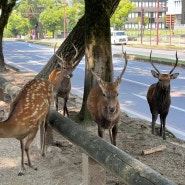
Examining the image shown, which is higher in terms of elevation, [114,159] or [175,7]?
[175,7]

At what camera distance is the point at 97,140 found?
4.80m

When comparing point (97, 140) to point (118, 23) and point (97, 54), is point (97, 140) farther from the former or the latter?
point (118, 23)

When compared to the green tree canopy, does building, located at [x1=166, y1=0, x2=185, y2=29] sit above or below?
above

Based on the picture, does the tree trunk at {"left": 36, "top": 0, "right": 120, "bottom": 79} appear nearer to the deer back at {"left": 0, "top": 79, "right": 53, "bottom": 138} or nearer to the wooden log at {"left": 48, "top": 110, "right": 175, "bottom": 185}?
the deer back at {"left": 0, "top": 79, "right": 53, "bottom": 138}

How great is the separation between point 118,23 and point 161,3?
4275 cm

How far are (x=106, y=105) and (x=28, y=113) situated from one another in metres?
1.12

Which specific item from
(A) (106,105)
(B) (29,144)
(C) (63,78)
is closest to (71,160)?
(B) (29,144)

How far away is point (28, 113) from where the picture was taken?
5793mm

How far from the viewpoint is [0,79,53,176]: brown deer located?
18.1 ft

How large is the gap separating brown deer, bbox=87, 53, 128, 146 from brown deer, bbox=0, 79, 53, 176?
764mm

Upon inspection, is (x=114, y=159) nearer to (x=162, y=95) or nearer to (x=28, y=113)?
(x=28, y=113)

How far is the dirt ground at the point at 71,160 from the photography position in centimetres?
591

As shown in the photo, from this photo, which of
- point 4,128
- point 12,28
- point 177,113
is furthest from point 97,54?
point 12,28

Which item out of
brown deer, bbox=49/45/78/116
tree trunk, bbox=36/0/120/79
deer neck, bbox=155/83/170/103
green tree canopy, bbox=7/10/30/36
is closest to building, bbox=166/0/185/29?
green tree canopy, bbox=7/10/30/36
